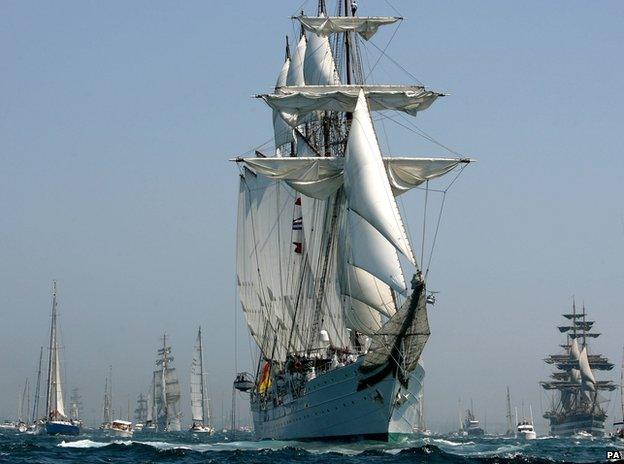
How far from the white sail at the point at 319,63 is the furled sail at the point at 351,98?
23.3 ft

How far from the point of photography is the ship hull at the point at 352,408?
7519 cm

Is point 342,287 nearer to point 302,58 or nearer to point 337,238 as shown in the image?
point 337,238

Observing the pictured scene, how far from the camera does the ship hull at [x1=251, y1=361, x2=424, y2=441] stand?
247ft

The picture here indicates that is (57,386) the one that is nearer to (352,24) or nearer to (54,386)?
(54,386)

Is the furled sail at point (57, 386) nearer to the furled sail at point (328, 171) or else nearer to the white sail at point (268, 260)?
the white sail at point (268, 260)

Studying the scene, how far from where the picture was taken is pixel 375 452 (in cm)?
6588

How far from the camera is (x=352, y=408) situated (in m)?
76.9

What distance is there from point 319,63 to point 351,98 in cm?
1168

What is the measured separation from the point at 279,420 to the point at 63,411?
2569 inches

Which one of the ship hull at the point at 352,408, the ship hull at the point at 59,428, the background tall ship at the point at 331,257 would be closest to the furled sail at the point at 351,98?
the background tall ship at the point at 331,257

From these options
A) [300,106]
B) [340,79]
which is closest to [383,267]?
[300,106]

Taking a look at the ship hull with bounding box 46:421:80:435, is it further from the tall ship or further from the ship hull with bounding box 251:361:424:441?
the ship hull with bounding box 251:361:424:441

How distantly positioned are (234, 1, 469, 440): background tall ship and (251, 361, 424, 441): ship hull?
90 mm

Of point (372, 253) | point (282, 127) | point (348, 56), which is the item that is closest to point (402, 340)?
point (372, 253)
